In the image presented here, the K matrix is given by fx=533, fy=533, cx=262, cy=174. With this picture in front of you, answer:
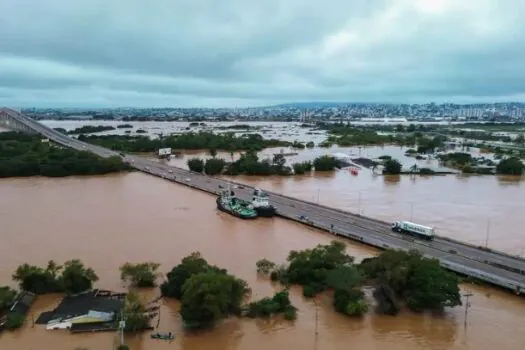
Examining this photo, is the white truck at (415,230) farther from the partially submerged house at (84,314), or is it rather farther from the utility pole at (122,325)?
Answer: the utility pole at (122,325)

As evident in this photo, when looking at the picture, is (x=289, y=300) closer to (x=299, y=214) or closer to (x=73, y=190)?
(x=299, y=214)

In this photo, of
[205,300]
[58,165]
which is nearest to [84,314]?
[205,300]

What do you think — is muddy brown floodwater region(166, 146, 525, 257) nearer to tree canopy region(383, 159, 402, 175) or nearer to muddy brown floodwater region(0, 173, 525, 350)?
tree canopy region(383, 159, 402, 175)

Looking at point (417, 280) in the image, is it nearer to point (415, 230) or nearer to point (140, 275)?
point (415, 230)

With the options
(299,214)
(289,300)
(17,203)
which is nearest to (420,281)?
(289,300)

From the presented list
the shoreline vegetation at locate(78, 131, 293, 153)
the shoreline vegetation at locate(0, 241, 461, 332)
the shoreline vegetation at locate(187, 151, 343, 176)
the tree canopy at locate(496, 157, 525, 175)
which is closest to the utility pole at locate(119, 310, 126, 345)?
the shoreline vegetation at locate(0, 241, 461, 332)
